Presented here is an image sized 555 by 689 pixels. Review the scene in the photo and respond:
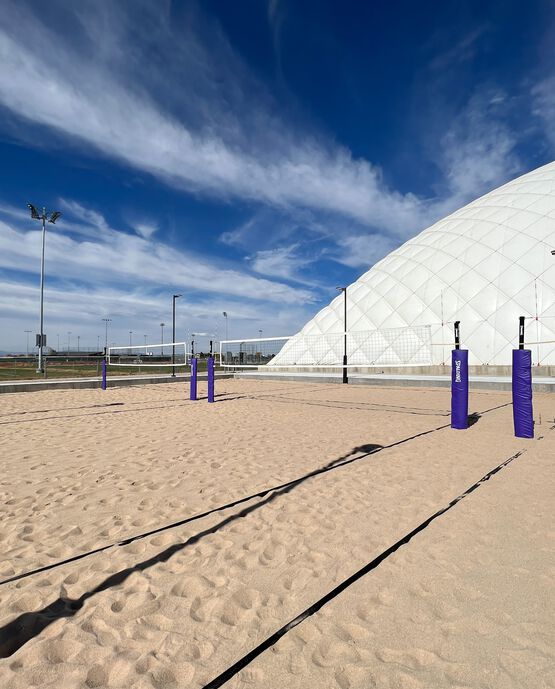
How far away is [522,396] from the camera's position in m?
7.48

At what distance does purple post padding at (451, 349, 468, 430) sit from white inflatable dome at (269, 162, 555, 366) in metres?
10.2

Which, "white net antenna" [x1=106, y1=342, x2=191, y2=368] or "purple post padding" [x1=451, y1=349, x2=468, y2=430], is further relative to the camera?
"white net antenna" [x1=106, y1=342, x2=191, y2=368]

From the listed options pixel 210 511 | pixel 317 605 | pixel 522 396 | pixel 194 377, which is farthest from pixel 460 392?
pixel 194 377

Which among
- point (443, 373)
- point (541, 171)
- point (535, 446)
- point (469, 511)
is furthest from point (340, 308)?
point (469, 511)

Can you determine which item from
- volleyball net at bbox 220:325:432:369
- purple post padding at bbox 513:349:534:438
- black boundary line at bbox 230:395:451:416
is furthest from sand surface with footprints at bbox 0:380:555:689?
volleyball net at bbox 220:325:432:369

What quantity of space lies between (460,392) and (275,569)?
6782mm

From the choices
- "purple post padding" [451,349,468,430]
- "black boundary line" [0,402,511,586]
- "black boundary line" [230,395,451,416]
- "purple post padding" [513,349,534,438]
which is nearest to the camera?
"black boundary line" [0,402,511,586]

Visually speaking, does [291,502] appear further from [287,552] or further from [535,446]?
[535,446]

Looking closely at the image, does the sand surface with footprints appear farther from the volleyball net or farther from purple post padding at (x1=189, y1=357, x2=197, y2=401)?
the volleyball net

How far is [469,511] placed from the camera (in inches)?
151

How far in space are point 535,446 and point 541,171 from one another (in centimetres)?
3009

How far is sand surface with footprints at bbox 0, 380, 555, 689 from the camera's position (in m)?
1.96

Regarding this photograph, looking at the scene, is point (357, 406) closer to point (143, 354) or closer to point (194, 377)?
point (194, 377)

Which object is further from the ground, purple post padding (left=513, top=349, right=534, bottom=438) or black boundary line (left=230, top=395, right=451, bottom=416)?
purple post padding (left=513, top=349, right=534, bottom=438)
